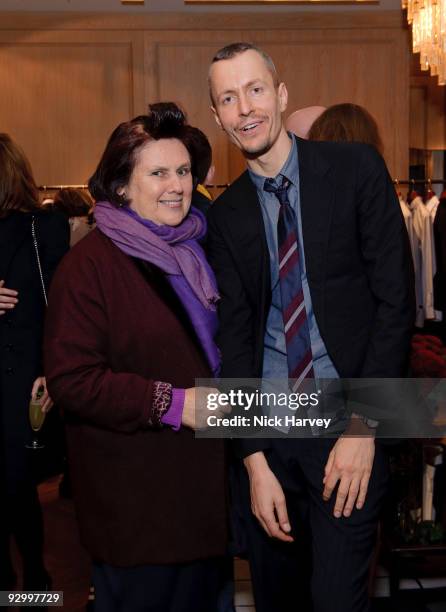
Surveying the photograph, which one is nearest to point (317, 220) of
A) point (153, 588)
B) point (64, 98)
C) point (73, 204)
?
point (153, 588)

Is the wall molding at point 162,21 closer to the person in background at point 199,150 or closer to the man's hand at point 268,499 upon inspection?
the person in background at point 199,150

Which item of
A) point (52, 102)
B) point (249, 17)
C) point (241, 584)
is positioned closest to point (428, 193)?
point (249, 17)

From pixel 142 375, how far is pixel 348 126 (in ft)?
3.58

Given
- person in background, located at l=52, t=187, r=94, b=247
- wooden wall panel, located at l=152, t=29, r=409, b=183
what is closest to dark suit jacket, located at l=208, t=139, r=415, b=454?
person in background, located at l=52, t=187, r=94, b=247

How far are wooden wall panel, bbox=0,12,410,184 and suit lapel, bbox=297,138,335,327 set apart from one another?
144 inches

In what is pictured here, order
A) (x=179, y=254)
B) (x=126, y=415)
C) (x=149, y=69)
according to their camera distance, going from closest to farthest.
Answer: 1. (x=126, y=415)
2. (x=179, y=254)
3. (x=149, y=69)

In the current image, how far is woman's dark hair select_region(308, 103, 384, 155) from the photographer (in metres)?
2.28

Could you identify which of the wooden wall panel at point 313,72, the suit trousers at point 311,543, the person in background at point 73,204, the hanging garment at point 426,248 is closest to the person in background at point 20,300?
the suit trousers at point 311,543

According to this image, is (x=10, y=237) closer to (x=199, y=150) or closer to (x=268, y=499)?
(x=199, y=150)

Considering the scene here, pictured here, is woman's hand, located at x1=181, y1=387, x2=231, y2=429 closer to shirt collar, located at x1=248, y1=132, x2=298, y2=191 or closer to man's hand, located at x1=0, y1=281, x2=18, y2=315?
shirt collar, located at x1=248, y1=132, x2=298, y2=191

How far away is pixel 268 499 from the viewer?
1.69 m

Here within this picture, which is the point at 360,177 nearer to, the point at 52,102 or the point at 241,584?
the point at 241,584

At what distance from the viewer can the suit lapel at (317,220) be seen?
63.2 inches

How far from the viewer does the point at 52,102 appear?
5.27m
